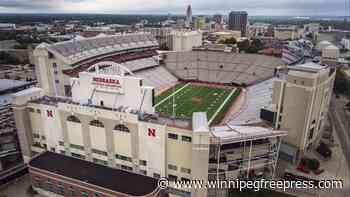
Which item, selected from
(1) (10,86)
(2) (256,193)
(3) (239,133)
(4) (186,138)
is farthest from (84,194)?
(1) (10,86)

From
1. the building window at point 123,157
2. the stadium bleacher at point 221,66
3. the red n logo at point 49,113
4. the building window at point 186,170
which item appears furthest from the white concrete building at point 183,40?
the building window at point 186,170

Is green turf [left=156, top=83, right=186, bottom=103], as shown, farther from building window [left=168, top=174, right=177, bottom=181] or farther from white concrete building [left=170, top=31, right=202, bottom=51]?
building window [left=168, top=174, right=177, bottom=181]

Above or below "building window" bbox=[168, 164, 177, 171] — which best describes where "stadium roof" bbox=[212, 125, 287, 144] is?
above

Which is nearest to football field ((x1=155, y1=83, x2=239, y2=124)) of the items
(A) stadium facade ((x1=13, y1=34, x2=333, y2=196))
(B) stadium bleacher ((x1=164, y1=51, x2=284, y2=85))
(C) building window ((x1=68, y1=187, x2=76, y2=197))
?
(B) stadium bleacher ((x1=164, y1=51, x2=284, y2=85))

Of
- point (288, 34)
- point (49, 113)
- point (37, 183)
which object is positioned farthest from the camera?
point (288, 34)

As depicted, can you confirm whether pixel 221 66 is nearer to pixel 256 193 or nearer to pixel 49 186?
pixel 256 193
